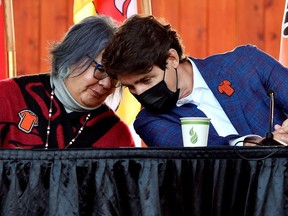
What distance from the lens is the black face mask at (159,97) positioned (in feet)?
5.57

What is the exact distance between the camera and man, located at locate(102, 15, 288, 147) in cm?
169

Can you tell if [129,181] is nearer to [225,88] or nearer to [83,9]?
[225,88]

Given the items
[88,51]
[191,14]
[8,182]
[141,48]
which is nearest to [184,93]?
[141,48]

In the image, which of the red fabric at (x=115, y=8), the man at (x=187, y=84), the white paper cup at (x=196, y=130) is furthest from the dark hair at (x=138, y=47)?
the red fabric at (x=115, y=8)

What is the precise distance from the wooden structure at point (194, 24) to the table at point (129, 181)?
2.22m

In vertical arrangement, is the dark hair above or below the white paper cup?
above

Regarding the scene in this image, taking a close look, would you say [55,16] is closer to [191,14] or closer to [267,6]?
[191,14]

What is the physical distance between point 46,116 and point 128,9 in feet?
3.41

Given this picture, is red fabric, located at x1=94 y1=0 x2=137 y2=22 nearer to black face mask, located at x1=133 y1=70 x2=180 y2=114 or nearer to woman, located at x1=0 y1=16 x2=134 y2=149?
woman, located at x1=0 y1=16 x2=134 y2=149

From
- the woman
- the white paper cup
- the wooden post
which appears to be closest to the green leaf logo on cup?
the white paper cup

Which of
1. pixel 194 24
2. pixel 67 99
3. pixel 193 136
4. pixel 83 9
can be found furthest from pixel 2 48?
pixel 193 136

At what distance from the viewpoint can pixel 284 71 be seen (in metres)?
1.80

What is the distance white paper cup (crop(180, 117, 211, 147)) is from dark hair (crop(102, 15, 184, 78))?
0.84ft

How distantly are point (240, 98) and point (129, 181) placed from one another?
0.54m
